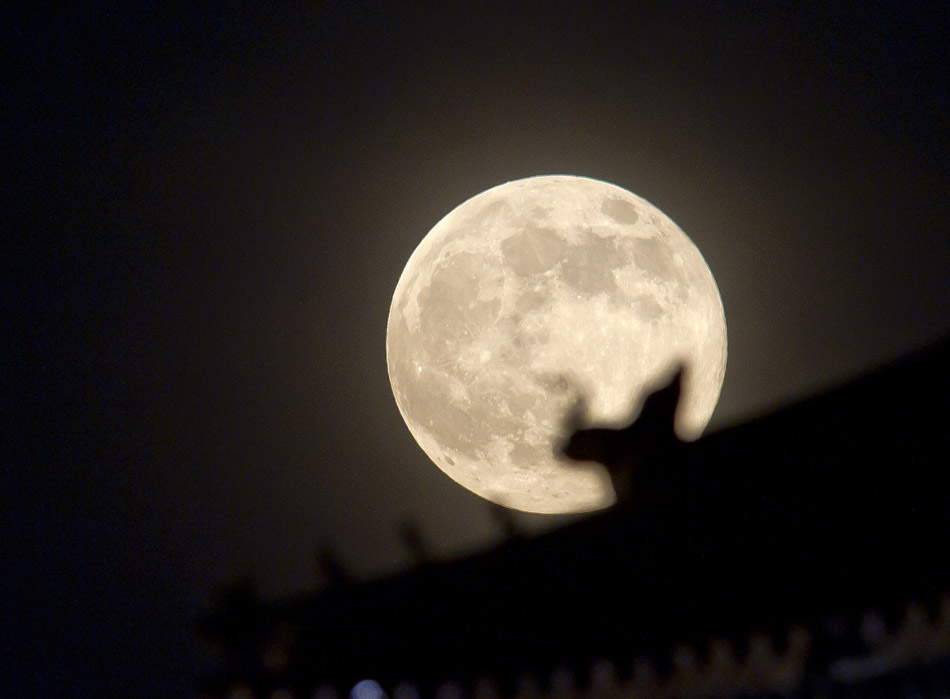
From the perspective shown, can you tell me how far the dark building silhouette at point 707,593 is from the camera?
3.16 metres

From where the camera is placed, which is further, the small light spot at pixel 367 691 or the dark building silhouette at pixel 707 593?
the small light spot at pixel 367 691

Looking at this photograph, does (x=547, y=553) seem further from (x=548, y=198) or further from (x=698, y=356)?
(x=548, y=198)

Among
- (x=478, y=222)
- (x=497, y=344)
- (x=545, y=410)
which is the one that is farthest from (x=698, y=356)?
(x=478, y=222)

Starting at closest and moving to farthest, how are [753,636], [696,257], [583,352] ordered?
[583,352] → [696,257] → [753,636]

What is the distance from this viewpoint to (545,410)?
216 centimetres

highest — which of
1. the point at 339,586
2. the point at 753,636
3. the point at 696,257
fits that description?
the point at 696,257

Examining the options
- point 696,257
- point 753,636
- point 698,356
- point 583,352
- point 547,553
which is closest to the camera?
point 583,352

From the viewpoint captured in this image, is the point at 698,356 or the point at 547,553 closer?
the point at 698,356

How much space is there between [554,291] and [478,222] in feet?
1.79

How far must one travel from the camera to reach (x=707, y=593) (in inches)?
141

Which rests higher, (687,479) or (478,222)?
(478,222)

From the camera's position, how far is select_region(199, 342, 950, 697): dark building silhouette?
10.4 feet

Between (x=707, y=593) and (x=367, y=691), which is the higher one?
(x=707, y=593)

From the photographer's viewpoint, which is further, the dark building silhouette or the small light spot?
the small light spot
